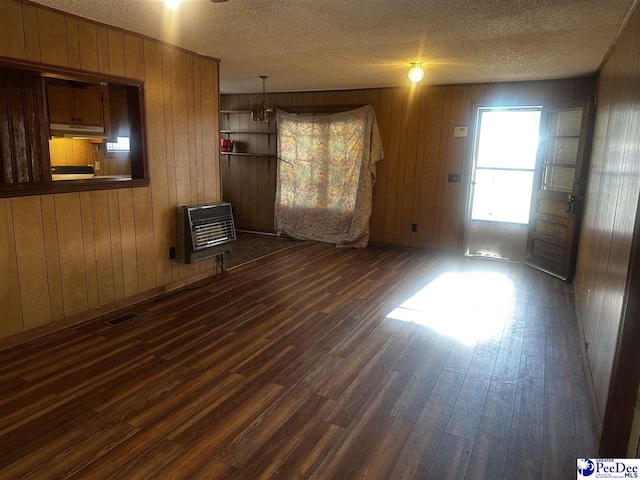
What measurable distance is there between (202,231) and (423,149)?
11.3ft

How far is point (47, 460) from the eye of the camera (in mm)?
1972

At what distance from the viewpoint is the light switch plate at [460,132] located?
5.83 m

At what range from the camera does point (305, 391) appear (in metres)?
2.59

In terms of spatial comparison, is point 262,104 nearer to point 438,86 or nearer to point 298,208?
point 298,208

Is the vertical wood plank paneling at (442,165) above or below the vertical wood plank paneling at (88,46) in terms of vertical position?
below

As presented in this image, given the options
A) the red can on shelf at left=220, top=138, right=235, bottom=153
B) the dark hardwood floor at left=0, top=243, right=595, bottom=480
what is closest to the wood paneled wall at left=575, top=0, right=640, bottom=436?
the dark hardwood floor at left=0, top=243, right=595, bottom=480

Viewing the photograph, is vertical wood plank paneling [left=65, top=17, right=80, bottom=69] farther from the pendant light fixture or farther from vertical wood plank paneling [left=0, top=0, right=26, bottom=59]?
the pendant light fixture

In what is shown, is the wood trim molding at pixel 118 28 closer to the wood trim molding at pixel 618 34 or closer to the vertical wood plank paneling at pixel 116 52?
the vertical wood plank paneling at pixel 116 52

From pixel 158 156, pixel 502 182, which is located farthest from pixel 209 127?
pixel 502 182

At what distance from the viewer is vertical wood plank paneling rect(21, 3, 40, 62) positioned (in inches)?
114

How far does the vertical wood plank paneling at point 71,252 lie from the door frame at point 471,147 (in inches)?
187

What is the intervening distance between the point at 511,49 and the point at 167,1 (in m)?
2.92

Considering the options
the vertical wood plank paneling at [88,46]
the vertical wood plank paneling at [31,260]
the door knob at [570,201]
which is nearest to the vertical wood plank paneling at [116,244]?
the vertical wood plank paneling at [31,260]

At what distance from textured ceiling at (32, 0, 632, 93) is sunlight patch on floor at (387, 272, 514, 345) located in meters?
2.36
